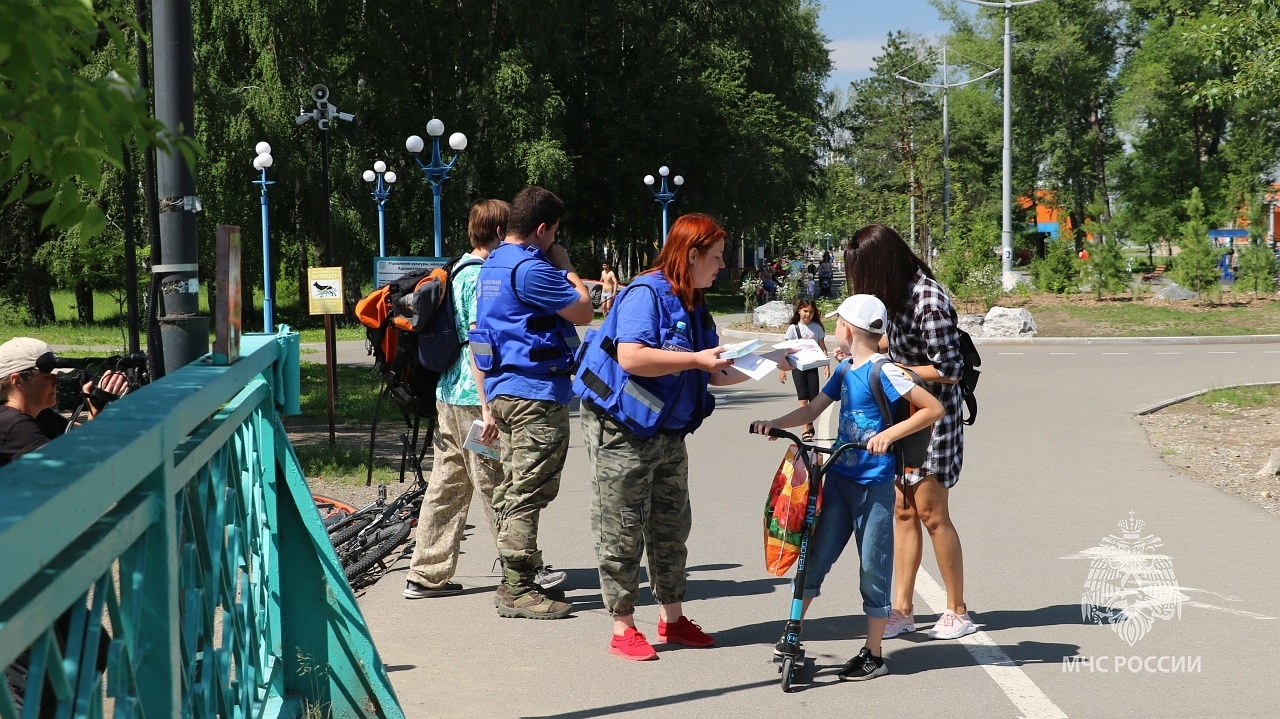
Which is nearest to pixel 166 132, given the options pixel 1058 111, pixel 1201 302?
pixel 1201 302

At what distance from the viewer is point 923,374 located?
17.3ft

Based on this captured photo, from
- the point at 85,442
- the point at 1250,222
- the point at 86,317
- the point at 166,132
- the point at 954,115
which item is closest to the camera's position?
the point at 85,442

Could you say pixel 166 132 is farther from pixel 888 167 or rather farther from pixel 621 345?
pixel 888 167

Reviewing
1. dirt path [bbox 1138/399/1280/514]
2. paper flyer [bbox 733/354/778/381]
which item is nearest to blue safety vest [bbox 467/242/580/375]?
paper flyer [bbox 733/354/778/381]

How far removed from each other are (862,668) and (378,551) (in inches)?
116

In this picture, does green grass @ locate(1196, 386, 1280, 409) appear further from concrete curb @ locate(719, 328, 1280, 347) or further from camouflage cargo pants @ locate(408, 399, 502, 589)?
camouflage cargo pants @ locate(408, 399, 502, 589)

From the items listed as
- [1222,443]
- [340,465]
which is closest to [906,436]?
[340,465]

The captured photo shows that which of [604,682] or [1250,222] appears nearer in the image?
[604,682]

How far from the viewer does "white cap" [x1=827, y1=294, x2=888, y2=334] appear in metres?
4.95

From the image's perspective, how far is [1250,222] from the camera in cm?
3184

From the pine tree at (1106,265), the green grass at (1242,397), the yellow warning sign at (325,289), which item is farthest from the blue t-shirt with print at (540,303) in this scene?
the pine tree at (1106,265)

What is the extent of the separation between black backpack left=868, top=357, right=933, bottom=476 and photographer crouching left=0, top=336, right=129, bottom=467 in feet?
Result: 10.1

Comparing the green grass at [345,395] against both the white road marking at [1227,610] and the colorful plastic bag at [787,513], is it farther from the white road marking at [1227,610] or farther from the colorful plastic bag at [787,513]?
the white road marking at [1227,610]

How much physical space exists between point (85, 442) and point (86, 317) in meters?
41.1
